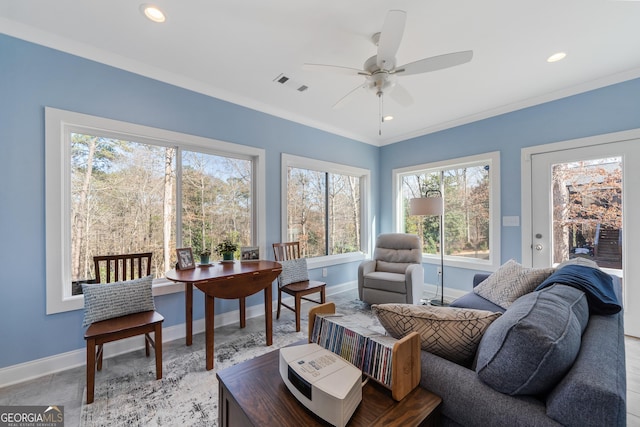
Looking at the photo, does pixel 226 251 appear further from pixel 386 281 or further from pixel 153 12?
pixel 153 12

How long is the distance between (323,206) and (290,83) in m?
1.90

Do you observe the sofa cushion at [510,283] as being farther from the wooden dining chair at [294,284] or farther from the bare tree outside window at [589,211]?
the wooden dining chair at [294,284]

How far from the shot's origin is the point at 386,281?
3.18 metres

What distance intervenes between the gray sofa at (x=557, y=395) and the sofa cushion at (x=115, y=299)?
2102 mm

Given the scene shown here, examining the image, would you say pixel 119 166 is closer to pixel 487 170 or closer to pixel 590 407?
pixel 590 407

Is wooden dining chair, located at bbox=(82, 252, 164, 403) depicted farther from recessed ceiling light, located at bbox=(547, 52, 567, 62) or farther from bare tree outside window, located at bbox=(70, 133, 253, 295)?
recessed ceiling light, located at bbox=(547, 52, 567, 62)

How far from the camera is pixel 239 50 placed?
2184 mm

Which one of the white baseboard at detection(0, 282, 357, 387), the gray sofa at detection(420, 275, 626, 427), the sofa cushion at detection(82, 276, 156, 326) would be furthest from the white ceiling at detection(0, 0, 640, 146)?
the white baseboard at detection(0, 282, 357, 387)

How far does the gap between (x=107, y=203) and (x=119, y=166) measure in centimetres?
36

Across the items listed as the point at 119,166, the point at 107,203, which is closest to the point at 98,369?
the point at 107,203

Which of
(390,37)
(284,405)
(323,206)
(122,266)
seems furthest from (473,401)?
(323,206)

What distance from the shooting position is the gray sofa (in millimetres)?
626

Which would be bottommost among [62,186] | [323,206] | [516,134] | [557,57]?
[323,206]

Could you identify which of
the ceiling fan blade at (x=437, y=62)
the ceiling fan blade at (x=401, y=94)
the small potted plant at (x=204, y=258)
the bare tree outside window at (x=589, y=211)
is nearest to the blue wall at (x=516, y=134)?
the bare tree outside window at (x=589, y=211)
